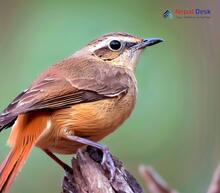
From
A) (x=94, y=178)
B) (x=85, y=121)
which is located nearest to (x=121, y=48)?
(x=85, y=121)

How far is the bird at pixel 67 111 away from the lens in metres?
6.77

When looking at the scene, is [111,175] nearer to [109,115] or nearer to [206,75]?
[109,115]

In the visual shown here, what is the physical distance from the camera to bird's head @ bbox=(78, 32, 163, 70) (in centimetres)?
777

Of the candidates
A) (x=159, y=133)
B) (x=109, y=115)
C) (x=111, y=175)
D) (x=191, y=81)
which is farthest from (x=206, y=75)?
(x=111, y=175)

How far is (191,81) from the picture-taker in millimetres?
9992

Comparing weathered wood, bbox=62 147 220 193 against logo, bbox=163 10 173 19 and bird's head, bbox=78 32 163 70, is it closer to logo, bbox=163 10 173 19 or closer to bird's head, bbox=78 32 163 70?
bird's head, bbox=78 32 163 70

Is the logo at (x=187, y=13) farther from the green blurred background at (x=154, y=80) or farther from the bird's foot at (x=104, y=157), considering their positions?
the bird's foot at (x=104, y=157)

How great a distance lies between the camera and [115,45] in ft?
25.5

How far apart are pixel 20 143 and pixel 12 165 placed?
0.82 ft

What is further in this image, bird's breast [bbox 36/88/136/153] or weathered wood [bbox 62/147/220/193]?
bird's breast [bbox 36/88/136/153]

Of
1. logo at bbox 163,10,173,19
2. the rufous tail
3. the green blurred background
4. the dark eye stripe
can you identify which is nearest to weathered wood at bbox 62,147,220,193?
the rufous tail

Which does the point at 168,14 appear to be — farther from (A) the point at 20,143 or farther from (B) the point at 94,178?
(B) the point at 94,178

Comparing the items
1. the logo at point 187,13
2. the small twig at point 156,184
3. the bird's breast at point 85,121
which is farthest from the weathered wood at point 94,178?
the logo at point 187,13

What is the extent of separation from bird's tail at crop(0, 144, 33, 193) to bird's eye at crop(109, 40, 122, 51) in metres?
1.44
